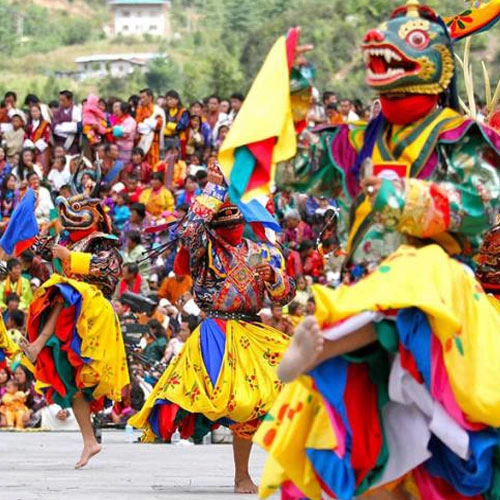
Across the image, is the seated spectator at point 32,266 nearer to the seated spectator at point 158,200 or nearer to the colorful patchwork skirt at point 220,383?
the seated spectator at point 158,200

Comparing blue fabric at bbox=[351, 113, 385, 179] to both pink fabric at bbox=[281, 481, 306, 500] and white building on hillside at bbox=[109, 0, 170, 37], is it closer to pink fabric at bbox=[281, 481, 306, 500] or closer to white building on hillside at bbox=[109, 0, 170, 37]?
pink fabric at bbox=[281, 481, 306, 500]

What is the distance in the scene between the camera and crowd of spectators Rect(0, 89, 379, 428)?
18.2 meters

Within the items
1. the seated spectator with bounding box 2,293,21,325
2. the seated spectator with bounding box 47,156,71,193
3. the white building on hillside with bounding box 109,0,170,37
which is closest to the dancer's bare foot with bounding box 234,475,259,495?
the seated spectator with bounding box 2,293,21,325

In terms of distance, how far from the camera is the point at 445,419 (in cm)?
673

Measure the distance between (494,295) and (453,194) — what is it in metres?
2.75

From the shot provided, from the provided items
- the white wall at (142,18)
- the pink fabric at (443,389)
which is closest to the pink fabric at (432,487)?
the pink fabric at (443,389)

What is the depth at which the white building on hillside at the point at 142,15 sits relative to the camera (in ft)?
396

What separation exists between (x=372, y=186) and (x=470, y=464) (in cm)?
109

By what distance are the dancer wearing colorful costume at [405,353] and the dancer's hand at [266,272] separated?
4132 mm

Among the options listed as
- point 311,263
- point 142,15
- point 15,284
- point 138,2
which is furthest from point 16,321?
point 138,2

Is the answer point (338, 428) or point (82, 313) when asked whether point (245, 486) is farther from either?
point (338, 428)

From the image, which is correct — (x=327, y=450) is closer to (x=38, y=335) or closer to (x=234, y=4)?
(x=38, y=335)

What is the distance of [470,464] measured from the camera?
269 inches

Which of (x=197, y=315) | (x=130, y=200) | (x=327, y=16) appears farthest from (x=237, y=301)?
(x=327, y=16)
